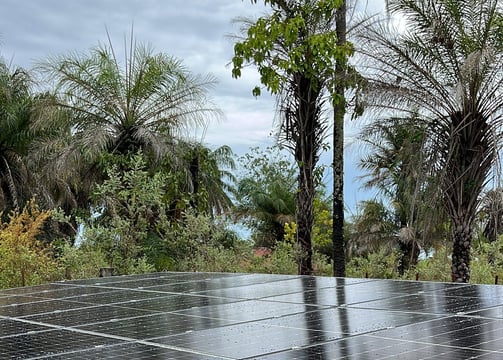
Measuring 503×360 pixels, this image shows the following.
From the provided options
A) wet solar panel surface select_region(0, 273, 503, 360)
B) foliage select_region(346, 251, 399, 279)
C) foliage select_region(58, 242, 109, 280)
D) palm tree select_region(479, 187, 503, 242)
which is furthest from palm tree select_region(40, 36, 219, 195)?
wet solar panel surface select_region(0, 273, 503, 360)

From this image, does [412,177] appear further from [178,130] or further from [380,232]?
[380,232]

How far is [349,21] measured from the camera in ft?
44.9

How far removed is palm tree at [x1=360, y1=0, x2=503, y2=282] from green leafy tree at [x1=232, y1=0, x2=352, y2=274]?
2.93 feet

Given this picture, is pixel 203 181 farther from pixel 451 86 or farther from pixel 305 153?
pixel 451 86

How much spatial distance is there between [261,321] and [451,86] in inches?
298

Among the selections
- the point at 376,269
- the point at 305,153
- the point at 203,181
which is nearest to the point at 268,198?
the point at 203,181

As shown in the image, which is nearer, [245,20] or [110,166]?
[245,20]

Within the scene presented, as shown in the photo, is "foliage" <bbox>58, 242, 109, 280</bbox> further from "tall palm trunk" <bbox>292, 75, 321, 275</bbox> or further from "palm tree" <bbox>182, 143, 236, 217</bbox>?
"palm tree" <bbox>182, 143, 236, 217</bbox>

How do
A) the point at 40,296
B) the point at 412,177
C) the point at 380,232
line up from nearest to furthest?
the point at 40,296
the point at 412,177
the point at 380,232

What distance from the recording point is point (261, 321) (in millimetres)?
5230

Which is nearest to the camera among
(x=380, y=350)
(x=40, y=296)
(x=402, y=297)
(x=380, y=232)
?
(x=380, y=350)

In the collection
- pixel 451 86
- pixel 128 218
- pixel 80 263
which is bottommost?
pixel 80 263

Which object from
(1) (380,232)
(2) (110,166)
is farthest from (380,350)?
(1) (380,232)

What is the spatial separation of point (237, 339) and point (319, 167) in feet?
31.5
